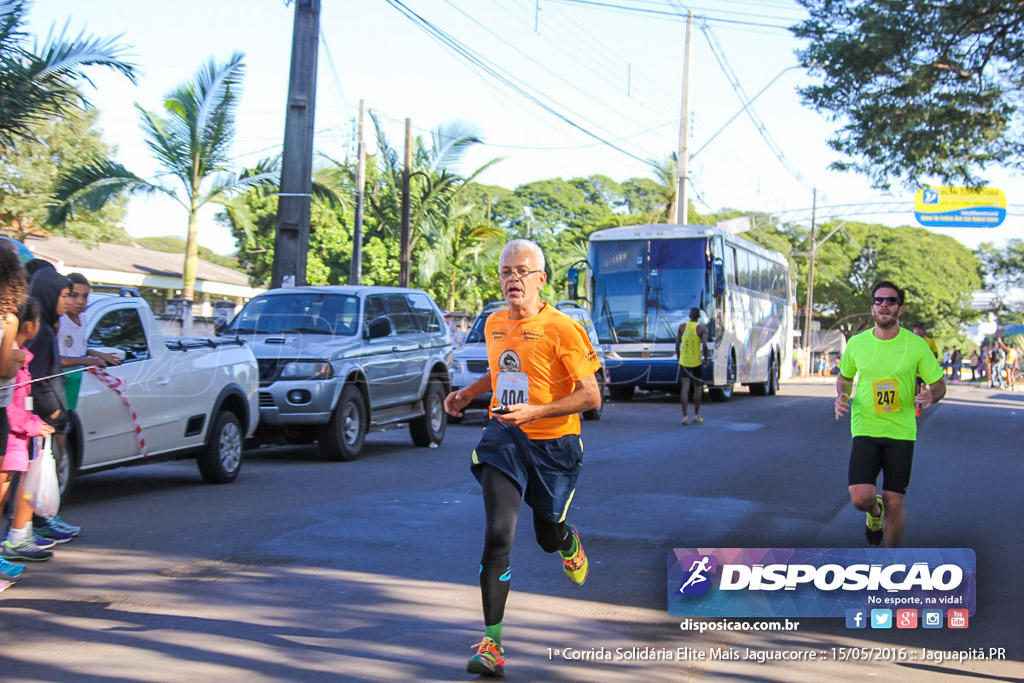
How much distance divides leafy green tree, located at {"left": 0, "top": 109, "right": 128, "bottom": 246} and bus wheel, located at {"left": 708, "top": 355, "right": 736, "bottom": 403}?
Answer: 14.5 m

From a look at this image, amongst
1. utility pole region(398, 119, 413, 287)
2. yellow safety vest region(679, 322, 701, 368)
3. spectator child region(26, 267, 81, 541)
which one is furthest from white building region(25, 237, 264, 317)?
spectator child region(26, 267, 81, 541)

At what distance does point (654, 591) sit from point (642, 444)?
27.3 feet

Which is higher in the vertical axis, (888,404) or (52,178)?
(52,178)

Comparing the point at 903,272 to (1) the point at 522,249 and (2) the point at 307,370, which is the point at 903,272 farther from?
(1) the point at 522,249

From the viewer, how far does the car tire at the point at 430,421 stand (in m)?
14.1

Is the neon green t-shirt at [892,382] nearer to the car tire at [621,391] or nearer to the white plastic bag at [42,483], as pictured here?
the white plastic bag at [42,483]

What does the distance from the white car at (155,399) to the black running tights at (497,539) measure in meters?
4.62

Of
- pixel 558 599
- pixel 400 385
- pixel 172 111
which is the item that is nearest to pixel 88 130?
pixel 172 111

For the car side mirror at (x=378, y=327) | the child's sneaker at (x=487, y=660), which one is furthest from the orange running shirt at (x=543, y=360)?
the car side mirror at (x=378, y=327)

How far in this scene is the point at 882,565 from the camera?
521 cm

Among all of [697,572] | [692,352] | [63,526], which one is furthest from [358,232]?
[697,572]

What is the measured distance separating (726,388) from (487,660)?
2354 cm

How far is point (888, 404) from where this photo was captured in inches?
259

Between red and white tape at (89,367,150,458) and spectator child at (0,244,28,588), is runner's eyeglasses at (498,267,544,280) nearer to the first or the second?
spectator child at (0,244,28,588)
